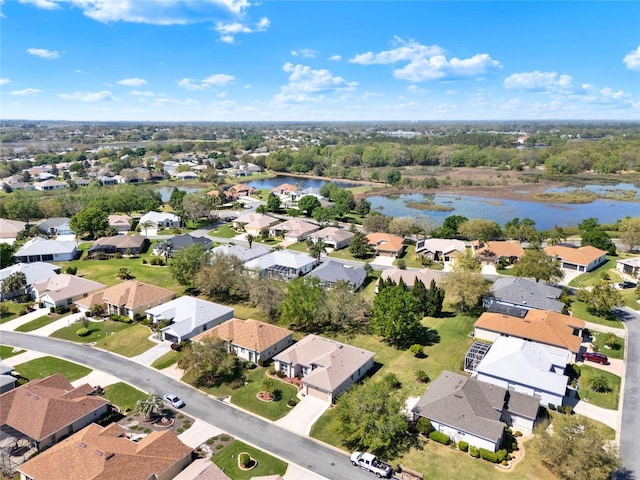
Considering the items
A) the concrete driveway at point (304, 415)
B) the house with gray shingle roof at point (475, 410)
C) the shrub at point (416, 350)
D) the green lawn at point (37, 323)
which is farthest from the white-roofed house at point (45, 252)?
the house with gray shingle roof at point (475, 410)

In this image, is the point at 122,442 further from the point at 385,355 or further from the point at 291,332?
the point at 385,355

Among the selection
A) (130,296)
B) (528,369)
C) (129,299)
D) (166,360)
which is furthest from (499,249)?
(129,299)

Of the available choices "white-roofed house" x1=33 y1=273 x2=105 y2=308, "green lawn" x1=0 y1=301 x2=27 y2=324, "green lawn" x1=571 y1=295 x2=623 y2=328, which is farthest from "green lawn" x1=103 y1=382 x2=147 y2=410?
"green lawn" x1=571 y1=295 x2=623 y2=328

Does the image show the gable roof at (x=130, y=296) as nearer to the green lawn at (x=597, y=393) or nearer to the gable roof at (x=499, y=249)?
the green lawn at (x=597, y=393)

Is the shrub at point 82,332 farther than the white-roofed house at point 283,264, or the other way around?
the white-roofed house at point 283,264

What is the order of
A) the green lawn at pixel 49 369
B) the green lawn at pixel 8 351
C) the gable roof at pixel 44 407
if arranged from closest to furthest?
the gable roof at pixel 44 407 < the green lawn at pixel 49 369 < the green lawn at pixel 8 351

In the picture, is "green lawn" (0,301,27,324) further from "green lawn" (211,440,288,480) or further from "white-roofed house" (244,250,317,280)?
"green lawn" (211,440,288,480)
